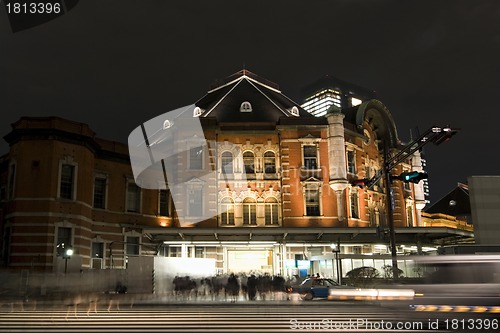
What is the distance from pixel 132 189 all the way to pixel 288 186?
12104 millimetres

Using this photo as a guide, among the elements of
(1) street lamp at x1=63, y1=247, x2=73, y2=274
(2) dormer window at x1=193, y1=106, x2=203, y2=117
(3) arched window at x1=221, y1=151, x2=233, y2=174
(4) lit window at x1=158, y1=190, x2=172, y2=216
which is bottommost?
(1) street lamp at x1=63, y1=247, x2=73, y2=274

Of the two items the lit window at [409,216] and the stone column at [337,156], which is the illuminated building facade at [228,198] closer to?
the stone column at [337,156]

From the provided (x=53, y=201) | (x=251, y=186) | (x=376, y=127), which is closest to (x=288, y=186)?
(x=251, y=186)

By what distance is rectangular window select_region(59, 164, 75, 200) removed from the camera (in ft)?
101

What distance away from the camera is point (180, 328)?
11484mm

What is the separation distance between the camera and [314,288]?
77.4ft

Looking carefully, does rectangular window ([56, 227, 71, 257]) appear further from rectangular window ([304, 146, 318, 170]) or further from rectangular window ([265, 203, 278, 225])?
rectangular window ([304, 146, 318, 170])

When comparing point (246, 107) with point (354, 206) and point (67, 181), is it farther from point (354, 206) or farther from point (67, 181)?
point (67, 181)

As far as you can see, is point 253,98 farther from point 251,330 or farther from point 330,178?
point 251,330

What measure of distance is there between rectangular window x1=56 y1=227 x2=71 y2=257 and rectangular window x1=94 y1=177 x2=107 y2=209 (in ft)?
13.4

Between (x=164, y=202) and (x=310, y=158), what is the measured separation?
12.3 m

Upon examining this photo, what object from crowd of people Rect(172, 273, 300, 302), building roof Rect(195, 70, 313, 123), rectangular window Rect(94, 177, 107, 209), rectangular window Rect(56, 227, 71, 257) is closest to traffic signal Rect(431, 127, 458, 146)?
crowd of people Rect(172, 273, 300, 302)

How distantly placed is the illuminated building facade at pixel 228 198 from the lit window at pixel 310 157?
9 cm

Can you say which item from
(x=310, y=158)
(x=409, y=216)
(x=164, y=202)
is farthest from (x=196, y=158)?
(x=409, y=216)
